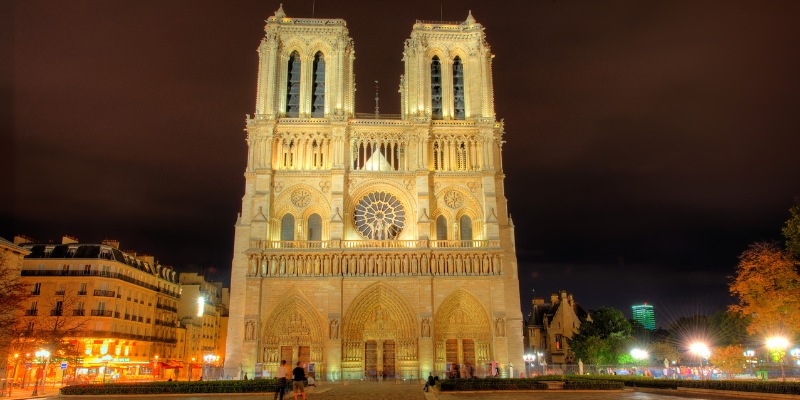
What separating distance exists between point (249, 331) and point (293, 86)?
61.5 ft

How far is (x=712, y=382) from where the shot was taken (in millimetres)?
24500

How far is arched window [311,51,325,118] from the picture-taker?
47.4m

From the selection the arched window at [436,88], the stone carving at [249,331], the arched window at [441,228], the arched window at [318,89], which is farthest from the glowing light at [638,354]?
the arched window at [318,89]

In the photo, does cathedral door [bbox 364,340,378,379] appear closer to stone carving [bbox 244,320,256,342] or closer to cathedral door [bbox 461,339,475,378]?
cathedral door [bbox 461,339,475,378]

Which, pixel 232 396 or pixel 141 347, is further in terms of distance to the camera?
pixel 141 347

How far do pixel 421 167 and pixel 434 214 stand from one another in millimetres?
3455

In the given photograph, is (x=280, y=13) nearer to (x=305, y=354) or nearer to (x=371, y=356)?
(x=305, y=354)

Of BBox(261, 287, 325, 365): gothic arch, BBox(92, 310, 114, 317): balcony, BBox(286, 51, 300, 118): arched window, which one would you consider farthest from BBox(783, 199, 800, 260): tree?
BBox(92, 310, 114, 317): balcony

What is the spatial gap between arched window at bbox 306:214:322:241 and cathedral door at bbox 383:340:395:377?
8733mm

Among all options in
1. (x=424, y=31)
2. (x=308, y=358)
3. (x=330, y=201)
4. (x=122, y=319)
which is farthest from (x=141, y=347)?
(x=424, y=31)

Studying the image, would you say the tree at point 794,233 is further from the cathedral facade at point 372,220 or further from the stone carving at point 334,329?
the stone carving at point 334,329

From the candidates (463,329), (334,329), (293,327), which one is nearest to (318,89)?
(293,327)

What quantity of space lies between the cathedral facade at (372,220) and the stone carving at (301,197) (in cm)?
7

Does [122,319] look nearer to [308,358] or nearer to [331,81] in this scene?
[308,358]
